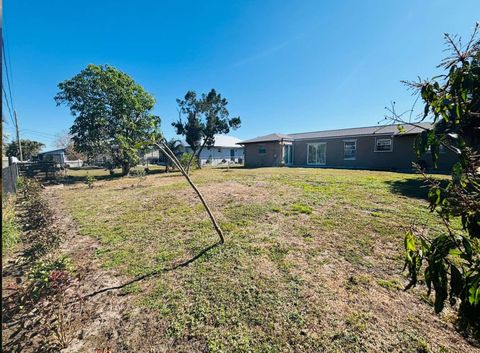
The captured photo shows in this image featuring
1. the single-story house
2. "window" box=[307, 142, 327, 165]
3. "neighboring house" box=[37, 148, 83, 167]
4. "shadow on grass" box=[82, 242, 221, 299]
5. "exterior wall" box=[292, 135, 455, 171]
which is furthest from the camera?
the single-story house

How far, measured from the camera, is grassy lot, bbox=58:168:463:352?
2.36 m

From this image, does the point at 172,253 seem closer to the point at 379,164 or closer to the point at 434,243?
the point at 434,243

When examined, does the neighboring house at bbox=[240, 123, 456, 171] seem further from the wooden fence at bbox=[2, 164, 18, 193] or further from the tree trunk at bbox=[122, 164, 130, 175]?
the wooden fence at bbox=[2, 164, 18, 193]

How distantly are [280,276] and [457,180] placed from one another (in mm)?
2554

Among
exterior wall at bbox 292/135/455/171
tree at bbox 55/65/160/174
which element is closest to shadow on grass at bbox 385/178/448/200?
exterior wall at bbox 292/135/455/171

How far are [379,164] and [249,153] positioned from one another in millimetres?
11062

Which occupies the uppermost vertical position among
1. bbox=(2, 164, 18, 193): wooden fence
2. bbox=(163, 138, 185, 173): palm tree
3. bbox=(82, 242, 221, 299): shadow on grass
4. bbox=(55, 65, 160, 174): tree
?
bbox=(55, 65, 160, 174): tree

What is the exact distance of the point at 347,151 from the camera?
18094mm

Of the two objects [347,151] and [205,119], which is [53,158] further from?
[347,151]

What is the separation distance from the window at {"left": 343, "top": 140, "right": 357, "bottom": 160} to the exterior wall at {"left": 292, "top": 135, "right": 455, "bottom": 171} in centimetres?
16

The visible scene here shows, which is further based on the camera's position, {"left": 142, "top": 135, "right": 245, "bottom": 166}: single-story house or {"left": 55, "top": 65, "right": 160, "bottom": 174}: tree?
{"left": 142, "top": 135, "right": 245, "bottom": 166}: single-story house

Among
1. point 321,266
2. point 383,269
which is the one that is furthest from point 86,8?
point 383,269

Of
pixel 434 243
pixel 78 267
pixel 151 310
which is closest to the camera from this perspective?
pixel 434 243

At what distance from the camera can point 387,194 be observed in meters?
7.31
